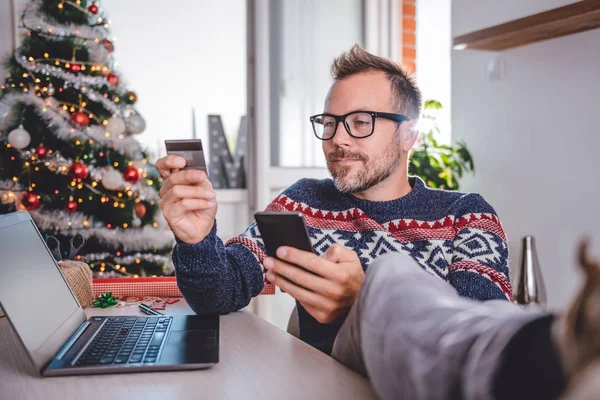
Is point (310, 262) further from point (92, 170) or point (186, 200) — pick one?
point (92, 170)

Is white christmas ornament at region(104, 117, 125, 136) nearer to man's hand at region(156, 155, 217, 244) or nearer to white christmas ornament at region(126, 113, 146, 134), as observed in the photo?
white christmas ornament at region(126, 113, 146, 134)

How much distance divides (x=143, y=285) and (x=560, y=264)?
200cm

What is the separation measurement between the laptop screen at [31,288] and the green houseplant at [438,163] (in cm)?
232

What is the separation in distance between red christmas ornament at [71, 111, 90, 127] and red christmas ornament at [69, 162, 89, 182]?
7.9 inches

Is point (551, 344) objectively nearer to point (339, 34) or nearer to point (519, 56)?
point (519, 56)

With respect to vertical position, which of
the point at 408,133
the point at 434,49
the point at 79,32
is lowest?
the point at 408,133

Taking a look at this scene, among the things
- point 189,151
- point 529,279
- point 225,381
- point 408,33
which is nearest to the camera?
point 225,381

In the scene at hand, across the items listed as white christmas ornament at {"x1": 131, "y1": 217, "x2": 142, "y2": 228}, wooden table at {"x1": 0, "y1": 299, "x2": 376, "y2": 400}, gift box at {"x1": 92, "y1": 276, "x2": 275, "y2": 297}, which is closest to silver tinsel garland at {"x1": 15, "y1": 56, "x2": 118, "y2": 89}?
white christmas ornament at {"x1": 131, "y1": 217, "x2": 142, "y2": 228}

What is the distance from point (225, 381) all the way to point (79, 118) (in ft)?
7.65

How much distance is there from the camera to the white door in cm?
329

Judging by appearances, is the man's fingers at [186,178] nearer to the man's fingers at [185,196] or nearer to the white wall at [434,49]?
the man's fingers at [185,196]

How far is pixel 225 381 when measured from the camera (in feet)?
2.56

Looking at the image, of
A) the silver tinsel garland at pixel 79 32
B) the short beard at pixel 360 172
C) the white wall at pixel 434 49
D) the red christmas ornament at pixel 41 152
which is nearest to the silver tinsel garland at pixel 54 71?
the silver tinsel garland at pixel 79 32

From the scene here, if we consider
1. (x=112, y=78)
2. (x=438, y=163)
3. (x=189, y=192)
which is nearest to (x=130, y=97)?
(x=112, y=78)
